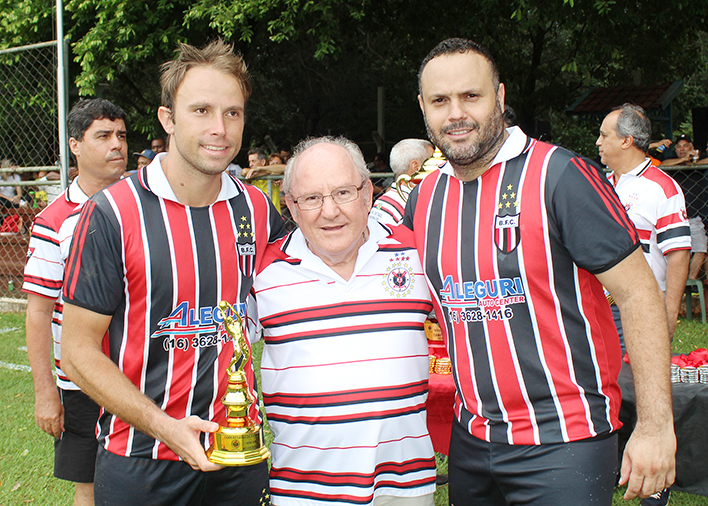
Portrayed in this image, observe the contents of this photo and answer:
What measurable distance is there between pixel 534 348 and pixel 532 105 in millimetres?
15507

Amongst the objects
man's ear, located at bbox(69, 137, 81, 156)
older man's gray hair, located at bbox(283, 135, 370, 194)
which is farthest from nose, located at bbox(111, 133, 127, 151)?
older man's gray hair, located at bbox(283, 135, 370, 194)

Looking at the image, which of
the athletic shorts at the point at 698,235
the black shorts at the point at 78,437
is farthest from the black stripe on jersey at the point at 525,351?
the athletic shorts at the point at 698,235

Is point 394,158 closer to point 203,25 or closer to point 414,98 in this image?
point 203,25

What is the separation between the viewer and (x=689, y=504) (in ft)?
12.9

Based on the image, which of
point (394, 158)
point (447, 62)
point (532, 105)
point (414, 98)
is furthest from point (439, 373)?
point (414, 98)

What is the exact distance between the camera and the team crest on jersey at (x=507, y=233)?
210cm

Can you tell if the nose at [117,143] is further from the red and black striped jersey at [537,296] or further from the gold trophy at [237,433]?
the red and black striped jersey at [537,296]

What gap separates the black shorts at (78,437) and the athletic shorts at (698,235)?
7498 millimetres

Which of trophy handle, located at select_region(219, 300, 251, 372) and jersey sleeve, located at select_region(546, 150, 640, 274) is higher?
jersey sleeve, located at select_region(546, 150, 640, 274)

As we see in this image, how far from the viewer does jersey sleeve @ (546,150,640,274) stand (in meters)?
1.97

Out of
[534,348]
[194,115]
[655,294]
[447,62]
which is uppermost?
[447,62]

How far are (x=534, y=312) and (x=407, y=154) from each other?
269 centimetres

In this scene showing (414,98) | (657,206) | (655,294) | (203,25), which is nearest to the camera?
(655,294)

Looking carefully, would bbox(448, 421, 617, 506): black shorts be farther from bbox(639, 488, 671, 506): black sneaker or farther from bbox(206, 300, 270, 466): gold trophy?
bbox(639, 488, 671, 506): black sneaker
